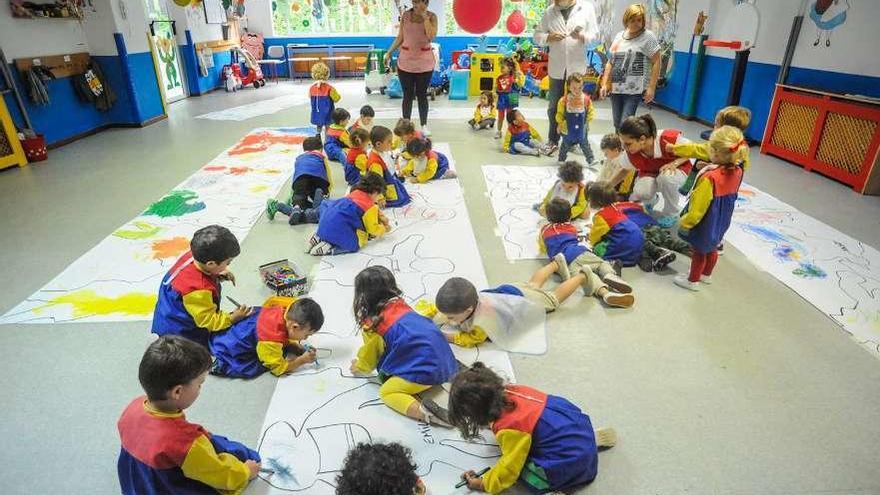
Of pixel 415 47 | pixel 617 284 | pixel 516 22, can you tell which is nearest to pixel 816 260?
pixel 617 284

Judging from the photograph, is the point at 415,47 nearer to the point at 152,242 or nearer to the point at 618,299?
the point at 152,242

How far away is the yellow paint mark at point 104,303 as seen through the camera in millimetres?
2369

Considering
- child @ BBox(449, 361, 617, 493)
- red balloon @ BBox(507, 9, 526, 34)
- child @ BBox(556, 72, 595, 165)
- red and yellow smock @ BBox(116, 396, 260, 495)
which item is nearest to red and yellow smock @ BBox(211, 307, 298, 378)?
red and yellow smock @ BBox(116, 396, 260, 495)

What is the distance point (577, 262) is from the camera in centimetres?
259

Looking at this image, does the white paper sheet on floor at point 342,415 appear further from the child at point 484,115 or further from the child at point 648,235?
the child at point 484,115

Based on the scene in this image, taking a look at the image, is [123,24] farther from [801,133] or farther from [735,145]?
[801,133]

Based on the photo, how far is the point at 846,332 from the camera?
87.7 inches

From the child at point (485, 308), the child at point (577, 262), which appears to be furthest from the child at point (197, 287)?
the child at point (577, 262)

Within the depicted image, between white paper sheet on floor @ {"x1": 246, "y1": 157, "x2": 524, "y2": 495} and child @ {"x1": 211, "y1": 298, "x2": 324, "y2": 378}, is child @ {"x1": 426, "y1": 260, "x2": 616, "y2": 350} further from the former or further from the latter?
child @ {"x1": 211, "y1": 298, "x2": 324, "y2": 378}

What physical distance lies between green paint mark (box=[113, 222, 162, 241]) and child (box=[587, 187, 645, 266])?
284 cm

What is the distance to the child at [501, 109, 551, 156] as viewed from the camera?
16.2 ft

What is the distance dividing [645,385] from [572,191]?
1.68 m

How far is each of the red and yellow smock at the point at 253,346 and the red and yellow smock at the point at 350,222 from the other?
1008mm

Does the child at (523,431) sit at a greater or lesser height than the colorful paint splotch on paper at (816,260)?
greater
